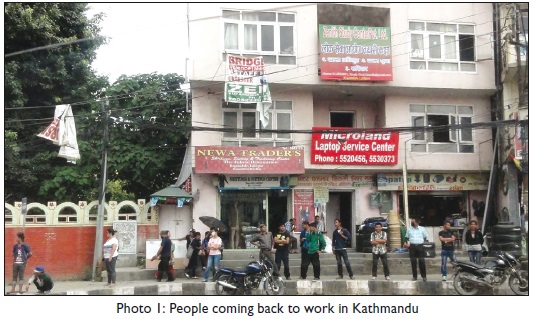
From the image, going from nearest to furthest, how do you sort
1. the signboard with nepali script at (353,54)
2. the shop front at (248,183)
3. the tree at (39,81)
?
the tree at (39,81)
the shop front at (248,183)
the signboard with nepali script at (353,54)

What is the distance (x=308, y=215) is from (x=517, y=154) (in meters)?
6.13

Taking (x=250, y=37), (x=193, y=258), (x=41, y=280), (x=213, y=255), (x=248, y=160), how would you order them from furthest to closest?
(x=250, y=37) → (x=248, y=160) → (x=193, y=258) → (x=213, y=255) → (x=41, y=280)

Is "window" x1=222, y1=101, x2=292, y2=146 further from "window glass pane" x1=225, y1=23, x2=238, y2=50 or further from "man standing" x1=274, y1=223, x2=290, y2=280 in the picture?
"man standing" x1=274, y1=223, x2=290, y2=280

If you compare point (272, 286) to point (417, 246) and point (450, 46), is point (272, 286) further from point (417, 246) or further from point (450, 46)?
point (450, 46)

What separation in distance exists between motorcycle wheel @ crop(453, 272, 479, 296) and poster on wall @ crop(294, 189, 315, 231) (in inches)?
244

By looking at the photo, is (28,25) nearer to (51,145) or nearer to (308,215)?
(51,145)

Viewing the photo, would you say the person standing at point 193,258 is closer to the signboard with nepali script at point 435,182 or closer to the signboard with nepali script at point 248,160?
the signboard with nepali script at point 248,160

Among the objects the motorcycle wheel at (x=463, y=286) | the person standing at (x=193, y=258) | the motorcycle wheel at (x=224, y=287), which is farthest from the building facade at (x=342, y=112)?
the motorcycle wheel at (x=463, y=286)

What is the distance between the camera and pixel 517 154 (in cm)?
1680

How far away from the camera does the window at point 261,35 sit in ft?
57.1

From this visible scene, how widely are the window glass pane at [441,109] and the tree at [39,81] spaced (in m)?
10.0

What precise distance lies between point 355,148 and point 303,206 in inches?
91.5

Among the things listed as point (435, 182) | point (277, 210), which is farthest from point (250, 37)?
point (435, 182)

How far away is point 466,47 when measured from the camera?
18531mm
